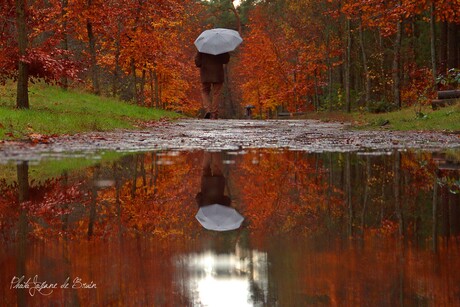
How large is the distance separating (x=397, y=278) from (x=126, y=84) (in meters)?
43.4

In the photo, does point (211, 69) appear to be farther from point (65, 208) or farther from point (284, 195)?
point (65, 208)

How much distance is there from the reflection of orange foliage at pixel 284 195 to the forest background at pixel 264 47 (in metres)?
8.15

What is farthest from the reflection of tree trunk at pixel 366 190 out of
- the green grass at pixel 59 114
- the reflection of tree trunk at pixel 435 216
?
the green grass at pixel 59 114

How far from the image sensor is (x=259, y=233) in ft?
10.8

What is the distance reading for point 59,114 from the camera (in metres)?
14.5

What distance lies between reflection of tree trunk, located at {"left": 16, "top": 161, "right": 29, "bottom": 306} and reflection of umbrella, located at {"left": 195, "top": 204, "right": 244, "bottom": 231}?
1017 millimetres

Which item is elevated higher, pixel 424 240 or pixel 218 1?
pixel 218 1

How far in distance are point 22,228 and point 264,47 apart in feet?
145

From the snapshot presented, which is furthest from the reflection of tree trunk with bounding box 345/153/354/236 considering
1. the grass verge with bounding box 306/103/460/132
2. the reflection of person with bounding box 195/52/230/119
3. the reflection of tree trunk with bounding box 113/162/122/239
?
the reflection of person with bounding box 195/52/230/119

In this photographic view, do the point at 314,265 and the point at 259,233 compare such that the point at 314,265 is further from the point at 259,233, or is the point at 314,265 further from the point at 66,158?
the point at 66,158

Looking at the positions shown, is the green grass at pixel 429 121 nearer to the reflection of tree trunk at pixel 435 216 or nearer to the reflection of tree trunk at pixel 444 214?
the reflection of tree trunk at pixel 435 216

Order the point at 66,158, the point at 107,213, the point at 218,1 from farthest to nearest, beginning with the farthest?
the point at 218,1
the point at 66,158
the point at 107,213

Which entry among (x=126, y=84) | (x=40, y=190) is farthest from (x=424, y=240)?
(x=126, y=84)

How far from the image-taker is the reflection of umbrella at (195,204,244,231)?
11.4ft
